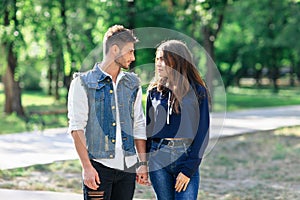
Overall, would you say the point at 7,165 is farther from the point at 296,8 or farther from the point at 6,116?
the point at 296,8

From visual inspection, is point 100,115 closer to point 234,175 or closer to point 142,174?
point 142,174

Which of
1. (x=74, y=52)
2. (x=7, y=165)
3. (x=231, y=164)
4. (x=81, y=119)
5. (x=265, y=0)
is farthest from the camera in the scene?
(x=265, y=0)

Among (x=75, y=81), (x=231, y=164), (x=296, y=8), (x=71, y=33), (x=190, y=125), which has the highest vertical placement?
(x=296, y=8)

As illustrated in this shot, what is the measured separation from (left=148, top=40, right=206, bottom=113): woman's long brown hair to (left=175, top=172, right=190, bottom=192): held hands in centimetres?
46

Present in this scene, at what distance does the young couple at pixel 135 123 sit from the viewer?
12.0 ft

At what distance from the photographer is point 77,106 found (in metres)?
3.62

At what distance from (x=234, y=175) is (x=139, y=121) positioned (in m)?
5.67

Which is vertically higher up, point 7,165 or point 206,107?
point 206,107

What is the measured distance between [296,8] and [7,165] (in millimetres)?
18720

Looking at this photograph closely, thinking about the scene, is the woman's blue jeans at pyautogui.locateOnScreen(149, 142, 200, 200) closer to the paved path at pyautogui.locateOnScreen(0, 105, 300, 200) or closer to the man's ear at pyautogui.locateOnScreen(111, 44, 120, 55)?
the man's ear at pyautogui.locateOnScreen(111, 44, 120, 55)

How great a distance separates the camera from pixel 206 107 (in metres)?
3.88

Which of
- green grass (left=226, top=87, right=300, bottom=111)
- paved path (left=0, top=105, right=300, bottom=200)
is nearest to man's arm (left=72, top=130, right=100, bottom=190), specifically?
paved path (left=0, top=105, right=300, bottom=200)

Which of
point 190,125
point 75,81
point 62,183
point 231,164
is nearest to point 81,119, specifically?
point 75,81

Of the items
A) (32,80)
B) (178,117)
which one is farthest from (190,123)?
(32,80)
